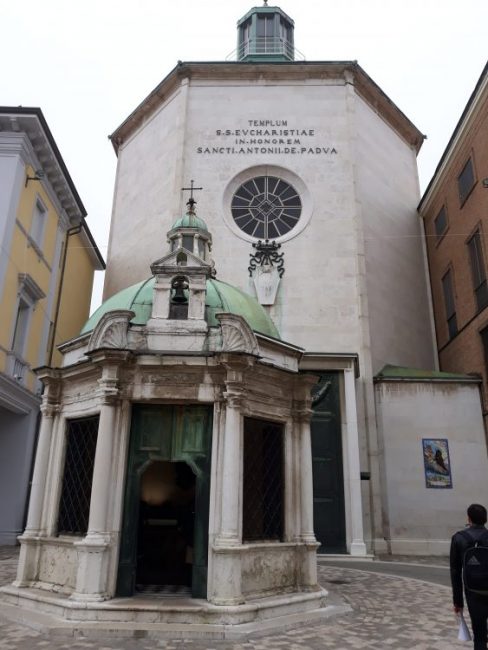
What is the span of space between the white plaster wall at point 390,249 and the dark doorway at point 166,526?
10171 mm

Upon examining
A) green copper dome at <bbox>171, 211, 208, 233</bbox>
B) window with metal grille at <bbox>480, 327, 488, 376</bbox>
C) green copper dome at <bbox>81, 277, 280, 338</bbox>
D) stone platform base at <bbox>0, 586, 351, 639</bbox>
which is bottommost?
stone platform base at <bbox>0, 586, 351, 639</bbox>

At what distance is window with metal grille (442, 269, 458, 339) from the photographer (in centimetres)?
2241

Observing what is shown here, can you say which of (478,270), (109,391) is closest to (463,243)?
(478,270)

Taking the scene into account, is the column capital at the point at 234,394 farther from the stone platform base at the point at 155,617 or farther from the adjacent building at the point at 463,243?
the adjacent building at the point at 463,243

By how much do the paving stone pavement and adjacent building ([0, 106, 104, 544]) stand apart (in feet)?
39.2

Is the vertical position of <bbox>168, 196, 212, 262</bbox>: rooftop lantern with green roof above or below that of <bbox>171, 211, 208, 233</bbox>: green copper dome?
below

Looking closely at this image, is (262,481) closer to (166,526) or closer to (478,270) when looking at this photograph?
(166,526)

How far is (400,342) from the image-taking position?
2258cm

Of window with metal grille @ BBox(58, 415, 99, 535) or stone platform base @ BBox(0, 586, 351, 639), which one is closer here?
stone platform base @ BBox(0, 586, 351, 639)

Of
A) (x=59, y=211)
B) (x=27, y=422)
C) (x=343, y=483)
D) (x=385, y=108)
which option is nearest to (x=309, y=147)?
(x=385, y=108)

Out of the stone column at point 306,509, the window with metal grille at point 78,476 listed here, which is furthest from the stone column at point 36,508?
the stone column at point 306,509

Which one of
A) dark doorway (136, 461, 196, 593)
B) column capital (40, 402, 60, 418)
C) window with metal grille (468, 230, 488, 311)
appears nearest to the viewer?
column capital (40, 402, 60, 418)

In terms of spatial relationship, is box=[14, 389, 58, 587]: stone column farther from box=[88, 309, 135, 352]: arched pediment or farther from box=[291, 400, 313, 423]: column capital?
box=[291, 400, 313, 423]: column capital

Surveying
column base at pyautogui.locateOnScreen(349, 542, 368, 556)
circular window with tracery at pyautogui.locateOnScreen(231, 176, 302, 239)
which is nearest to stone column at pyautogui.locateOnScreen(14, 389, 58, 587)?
column base at pyautogui.locateOnScreen(349, 542, 368, 556)
